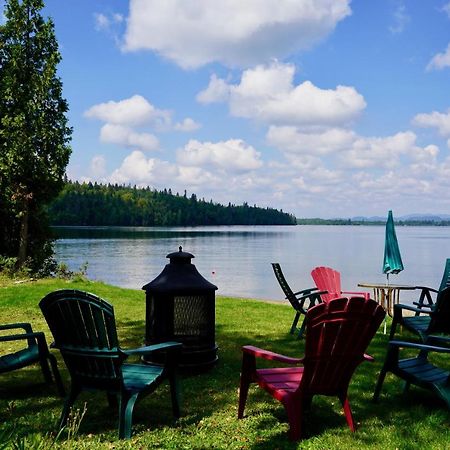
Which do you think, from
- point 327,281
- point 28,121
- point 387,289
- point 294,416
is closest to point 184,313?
point 294,416

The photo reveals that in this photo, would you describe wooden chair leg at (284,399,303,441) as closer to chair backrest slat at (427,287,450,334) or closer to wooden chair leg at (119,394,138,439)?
wooden chair leg at (119,394,138,439)

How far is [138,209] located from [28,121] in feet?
370

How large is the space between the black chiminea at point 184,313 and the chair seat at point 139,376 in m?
1.08

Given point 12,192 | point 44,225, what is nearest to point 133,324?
point 12,192

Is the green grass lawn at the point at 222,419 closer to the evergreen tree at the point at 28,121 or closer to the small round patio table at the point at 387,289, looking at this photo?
the small round patio table at the point at 387,289

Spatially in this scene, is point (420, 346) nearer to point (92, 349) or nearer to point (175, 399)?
point (175, 399)

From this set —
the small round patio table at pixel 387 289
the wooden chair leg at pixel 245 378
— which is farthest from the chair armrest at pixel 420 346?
the small round patio table at pixel 387 289

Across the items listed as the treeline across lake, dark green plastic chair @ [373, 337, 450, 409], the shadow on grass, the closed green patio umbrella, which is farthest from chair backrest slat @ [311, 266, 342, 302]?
the treeline across lake

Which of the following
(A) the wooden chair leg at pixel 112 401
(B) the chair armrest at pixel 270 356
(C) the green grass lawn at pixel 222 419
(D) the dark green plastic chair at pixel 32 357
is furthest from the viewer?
(D) the dark green plastic chair at pixel 32 357

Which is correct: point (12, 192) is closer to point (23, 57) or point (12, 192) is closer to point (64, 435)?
point (23, 57)

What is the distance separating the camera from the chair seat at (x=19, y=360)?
4672 millimetres

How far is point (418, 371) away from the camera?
455 cm

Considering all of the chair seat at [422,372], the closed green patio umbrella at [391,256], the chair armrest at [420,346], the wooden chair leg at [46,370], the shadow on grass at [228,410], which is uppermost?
the closed green patio umbrella at [391,256]

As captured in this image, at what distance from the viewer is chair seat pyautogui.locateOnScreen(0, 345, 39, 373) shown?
4672mm
